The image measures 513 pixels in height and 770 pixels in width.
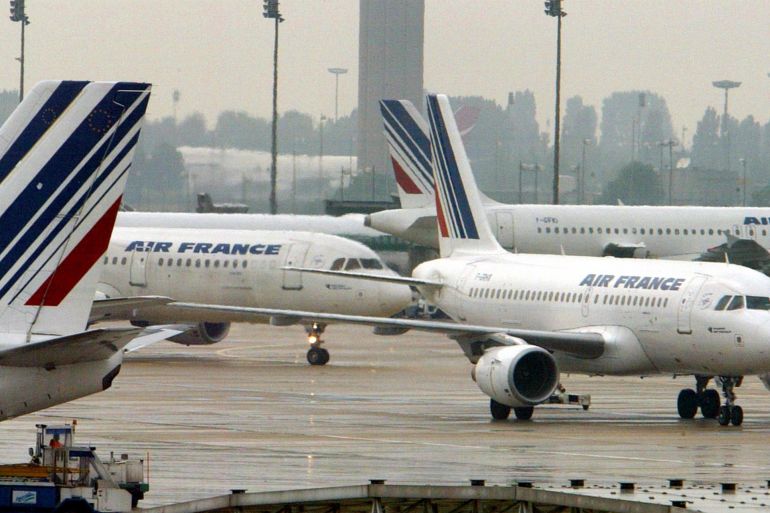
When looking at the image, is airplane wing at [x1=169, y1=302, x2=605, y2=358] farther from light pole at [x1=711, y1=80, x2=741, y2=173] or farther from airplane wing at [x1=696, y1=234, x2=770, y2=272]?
light pole at [x1=711, y1=80, x2=741, y2=173]

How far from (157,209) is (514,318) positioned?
52.1 metres

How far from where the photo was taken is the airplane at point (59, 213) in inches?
646

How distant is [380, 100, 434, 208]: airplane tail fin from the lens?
2847 inches

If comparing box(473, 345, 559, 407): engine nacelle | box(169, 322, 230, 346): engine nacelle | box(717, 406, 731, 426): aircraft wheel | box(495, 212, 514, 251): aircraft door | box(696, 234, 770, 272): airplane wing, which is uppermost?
box(495, 212, 514, 251): aircraft door

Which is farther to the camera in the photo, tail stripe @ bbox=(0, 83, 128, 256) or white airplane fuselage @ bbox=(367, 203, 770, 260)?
white airplane fuselage @ bbox=(367, 203, 770, 260)

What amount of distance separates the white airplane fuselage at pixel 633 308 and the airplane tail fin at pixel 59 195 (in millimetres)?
16892

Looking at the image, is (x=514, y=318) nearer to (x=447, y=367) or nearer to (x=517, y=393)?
(x=517, y=393)

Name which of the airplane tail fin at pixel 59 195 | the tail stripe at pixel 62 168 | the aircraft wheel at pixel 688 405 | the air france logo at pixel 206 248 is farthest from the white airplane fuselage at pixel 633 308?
the tail stripe at pixel 62 168

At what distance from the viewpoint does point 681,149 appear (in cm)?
14088

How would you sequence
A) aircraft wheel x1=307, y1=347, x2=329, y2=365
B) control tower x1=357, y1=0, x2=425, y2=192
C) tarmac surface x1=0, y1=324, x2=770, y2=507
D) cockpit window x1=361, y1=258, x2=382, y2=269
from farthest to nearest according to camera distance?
1. control tower x1=357, y1=0, x2=425, y2=192
2. cockpit window x1=361, y1=258, x2=382, y2=269
3. aircraft wheel x1=307, y1=347, x2=329, y2=365
4. tarmac surface x1=0, y1=324, x2=770, y2=507

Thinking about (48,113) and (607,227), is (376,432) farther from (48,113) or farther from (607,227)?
(607,227)

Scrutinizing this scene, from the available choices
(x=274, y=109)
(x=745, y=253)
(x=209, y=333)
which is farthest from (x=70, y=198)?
(x=274, y=109)

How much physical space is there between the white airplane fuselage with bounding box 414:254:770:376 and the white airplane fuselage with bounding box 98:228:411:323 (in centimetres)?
1015

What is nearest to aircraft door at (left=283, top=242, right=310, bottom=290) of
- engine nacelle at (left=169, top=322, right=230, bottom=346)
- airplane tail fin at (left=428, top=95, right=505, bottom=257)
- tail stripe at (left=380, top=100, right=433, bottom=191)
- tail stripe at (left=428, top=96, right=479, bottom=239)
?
engine nacelle at (left=169, top=322, right=230, bottom=346)
